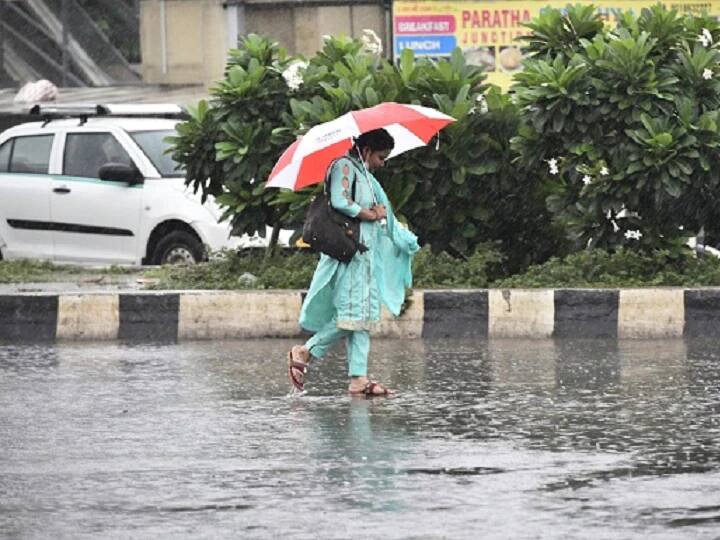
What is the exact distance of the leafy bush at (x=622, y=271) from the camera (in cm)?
1323

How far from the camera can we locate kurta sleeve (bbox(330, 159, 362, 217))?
10.1m

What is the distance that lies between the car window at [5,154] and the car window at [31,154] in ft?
0.13

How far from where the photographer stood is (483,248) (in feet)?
45.7

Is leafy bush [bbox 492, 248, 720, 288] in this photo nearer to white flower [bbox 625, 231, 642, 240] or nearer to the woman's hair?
white flower [bbox 625, 231, 642, 240]

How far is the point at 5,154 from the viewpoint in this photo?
1839 centimetres

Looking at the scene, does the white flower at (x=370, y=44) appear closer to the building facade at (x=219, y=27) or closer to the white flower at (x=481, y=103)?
the white flower at (x=481, y=103)

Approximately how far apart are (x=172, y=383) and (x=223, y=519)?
3.84 m

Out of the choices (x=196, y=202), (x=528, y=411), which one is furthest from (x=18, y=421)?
(x=196, y=202)

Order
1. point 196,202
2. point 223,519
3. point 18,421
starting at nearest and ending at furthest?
point 223,519
point 18,421
point 196,202

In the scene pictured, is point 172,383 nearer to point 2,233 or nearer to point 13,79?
point 2,233

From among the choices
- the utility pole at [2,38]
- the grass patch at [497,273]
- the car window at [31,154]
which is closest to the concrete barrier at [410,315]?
the grass patch at [497,273]

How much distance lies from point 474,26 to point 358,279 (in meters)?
15.5

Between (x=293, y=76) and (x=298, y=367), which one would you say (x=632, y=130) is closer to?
(x=293, y=76)

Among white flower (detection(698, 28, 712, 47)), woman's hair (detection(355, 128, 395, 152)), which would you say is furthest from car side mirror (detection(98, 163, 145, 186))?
woman's hair (detection(355, 128, 395, 152))
